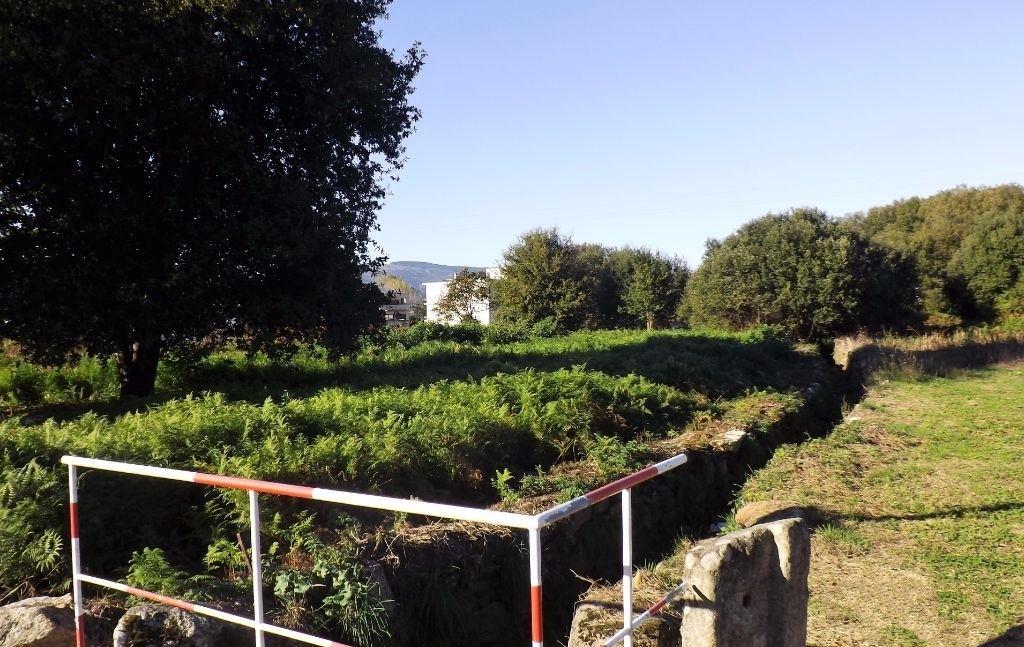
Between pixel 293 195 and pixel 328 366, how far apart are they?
13.4 feet

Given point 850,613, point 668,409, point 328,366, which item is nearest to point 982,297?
point 668,409

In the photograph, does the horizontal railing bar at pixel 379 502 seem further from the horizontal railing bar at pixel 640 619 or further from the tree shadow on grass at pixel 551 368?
the tree shadow on grass at pixel 551 368

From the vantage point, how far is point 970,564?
6105 mm

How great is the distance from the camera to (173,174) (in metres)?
11.0

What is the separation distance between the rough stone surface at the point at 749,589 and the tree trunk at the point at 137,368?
430 inches

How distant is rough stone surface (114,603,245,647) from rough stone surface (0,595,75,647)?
52cm

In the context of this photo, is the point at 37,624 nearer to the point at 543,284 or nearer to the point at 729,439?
the point at 729,439

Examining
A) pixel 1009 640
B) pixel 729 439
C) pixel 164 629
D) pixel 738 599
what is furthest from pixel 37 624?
pixel 729 439

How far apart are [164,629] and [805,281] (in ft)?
91.2

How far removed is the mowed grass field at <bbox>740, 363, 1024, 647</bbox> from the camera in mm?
5191

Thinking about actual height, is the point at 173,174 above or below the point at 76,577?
above

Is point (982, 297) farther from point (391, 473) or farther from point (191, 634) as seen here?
point (191, 634)

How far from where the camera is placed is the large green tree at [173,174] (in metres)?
9.70

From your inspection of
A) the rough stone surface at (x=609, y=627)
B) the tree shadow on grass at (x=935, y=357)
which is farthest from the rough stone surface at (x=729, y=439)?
the tree shadow on grass at (x=935, y=357)
